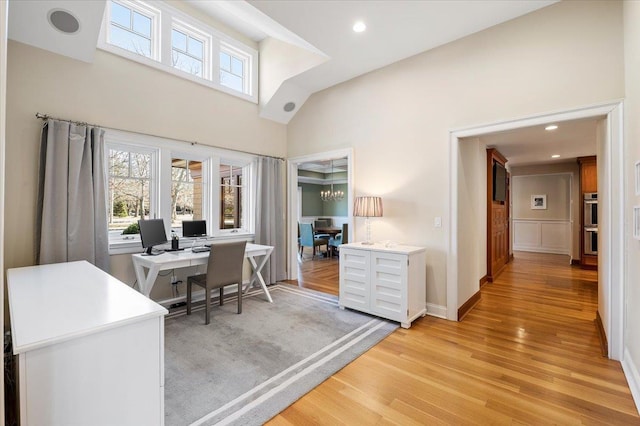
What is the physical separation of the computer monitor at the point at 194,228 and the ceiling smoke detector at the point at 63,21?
223cm

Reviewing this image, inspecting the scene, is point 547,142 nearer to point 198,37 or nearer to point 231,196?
point 231,196

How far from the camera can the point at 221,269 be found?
3357 millimetres

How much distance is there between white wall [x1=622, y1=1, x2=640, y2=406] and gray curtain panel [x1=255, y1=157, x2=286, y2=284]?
4.04m

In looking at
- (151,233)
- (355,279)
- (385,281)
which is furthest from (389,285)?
(151,233)

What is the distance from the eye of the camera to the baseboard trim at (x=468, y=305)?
3.41 m

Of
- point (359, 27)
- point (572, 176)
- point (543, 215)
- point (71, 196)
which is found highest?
point (359, 27)

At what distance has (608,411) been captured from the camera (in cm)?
186

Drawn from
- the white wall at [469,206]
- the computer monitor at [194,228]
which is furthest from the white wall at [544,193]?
the computer monitor at [194,228]

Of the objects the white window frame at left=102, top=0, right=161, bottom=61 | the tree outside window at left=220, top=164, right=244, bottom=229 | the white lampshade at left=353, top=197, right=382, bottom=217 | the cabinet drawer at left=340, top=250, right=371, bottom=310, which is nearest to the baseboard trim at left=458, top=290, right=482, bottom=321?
the cabinet drawer at left=340, top=250, right=371, bottom=310

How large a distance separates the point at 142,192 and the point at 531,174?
29.5 feet

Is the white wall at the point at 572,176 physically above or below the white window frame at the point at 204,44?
below

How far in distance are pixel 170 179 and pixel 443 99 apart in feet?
11.5

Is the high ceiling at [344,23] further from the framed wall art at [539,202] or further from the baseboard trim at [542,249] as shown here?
the baseboard trim at [542,249]

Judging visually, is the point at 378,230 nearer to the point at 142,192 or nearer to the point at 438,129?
the point at 438,129
